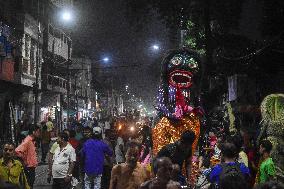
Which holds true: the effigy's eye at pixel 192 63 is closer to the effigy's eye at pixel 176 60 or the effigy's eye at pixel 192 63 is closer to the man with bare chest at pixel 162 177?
the effigy's eye at pixel 176 60

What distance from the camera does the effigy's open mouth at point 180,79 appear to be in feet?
42.7

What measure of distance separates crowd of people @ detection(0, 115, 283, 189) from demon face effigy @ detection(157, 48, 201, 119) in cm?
151

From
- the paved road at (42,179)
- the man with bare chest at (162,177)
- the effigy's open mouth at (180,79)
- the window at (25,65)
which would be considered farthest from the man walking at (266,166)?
the window at (25,65)

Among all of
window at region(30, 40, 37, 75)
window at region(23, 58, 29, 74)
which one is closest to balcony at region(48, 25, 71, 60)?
window at region(30, 40, 37, 75)

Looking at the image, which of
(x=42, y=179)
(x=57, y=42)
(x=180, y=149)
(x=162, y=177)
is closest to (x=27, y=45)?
(x=57, y=42)

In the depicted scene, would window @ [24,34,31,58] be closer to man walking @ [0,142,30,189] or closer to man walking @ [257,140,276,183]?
man walking @ [0,142,30,189]

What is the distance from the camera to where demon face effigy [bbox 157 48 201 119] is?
12781mm

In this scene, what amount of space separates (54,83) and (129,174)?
44894 millimetres

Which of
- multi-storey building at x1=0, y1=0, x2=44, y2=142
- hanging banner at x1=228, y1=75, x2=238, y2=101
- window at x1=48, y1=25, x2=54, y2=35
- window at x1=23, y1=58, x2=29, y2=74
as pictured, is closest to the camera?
hanging banner at x1=228, y1=75, x2=238, y2=101

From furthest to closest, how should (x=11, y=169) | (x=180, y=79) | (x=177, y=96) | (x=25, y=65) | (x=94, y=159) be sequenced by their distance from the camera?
(x=25, y=65)
(x=180, y=79)
(x=177, y=96)
(x=94, y=159)
(x=11, y=169)

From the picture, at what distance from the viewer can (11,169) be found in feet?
29.0

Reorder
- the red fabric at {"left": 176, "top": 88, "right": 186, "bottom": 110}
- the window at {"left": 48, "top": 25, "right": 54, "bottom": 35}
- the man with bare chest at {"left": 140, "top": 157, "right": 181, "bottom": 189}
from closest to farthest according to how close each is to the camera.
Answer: the man with bare chest at {"left": 140, "top": 157, "right": 181, "bottom": 189} < the red fabric at {"left": 176, "top": 88, "right": 186, "bottom": 110} < the window at {"left": 48, "top": 25, "right": 54, "bottom": 35}

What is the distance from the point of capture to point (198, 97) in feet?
43.7

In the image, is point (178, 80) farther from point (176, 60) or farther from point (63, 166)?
point (63, 166)
